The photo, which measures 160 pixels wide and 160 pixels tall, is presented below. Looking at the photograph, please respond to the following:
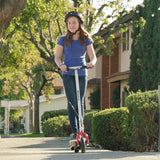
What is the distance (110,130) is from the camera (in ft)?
38.7

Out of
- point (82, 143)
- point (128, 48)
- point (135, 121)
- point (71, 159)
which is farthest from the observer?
point (128, 48)

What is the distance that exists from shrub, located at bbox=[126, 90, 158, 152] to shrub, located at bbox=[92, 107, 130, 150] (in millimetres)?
2205

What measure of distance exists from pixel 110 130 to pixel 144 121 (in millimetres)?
2965

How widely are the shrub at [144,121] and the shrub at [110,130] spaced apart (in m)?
2.21

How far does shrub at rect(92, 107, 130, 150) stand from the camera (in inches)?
452

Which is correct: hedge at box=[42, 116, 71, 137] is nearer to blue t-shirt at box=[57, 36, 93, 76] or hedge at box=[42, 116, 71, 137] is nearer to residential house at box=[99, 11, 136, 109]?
residential house at box=[99, 11, 136, 109]

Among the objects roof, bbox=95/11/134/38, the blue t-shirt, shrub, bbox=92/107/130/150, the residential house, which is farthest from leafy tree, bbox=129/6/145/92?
the blue t-shirt

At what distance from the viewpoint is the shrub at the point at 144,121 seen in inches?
351

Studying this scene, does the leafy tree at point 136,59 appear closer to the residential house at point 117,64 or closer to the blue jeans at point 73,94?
the residential house at point 117,64

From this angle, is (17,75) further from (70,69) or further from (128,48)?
(70,69)

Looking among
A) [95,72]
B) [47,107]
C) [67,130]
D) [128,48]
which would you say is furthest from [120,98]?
[47,107]

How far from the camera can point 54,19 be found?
21.8 metres

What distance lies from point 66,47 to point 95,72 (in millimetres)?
29379

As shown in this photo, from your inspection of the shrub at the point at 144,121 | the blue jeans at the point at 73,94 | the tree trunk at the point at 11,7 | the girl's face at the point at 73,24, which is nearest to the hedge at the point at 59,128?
the tree trunk at the point at 11,7
